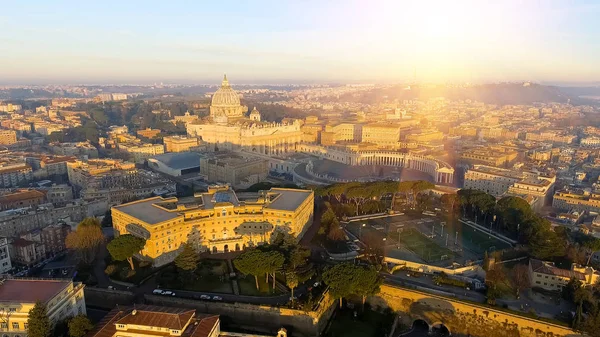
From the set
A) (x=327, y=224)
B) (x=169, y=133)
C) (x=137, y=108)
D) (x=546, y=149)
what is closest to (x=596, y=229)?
(x=327, y=224)

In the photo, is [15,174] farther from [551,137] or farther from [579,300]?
[551,137]

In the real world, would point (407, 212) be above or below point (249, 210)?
below

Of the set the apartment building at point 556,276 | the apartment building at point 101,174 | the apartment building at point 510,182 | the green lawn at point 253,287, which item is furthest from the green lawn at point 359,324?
the apartment building at point 101,174

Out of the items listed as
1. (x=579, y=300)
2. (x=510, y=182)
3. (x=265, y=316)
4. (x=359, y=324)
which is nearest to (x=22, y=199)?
(x=265, y=316)

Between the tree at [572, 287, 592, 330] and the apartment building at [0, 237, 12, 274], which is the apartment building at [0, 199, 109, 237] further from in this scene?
the tree at [572, 287, 592, 330]

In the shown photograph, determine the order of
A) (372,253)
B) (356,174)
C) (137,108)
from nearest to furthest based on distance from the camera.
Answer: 1. (372,253)
2. (356,174)
3. (137,108)

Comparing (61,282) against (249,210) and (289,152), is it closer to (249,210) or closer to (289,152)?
(249,210)

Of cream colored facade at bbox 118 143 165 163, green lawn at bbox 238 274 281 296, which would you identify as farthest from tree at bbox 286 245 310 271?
cream colored facade at bbox 118 143 165 163
